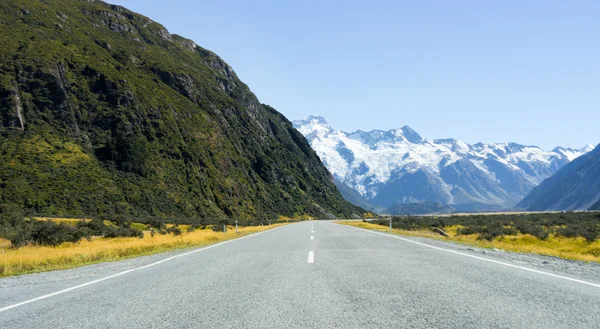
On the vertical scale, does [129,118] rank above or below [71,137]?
above

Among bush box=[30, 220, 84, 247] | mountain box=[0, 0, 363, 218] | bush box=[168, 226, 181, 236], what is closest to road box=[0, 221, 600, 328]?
bush box=[30, 220, 84, 247]

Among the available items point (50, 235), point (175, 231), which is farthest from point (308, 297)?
point (175, 231)

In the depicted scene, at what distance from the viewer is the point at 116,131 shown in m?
92.2

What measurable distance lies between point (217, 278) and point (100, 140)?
302ft

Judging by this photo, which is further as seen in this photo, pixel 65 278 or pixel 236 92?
pixel 236 92

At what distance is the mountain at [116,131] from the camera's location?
7149cm

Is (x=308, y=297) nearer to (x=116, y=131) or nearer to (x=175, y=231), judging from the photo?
(x=175, y=231)

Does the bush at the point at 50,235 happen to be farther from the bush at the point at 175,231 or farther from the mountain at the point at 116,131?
the mountain at the point at 116,131

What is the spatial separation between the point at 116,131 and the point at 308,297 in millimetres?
96422

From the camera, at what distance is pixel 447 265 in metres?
10.2

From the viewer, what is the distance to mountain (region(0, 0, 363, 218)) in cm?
7149

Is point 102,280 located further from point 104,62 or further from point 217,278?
point 104,62

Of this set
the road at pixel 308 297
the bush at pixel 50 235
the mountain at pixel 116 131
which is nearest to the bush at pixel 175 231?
the bush at pixel 50 235

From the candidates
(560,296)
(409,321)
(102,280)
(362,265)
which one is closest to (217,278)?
(102,280)
